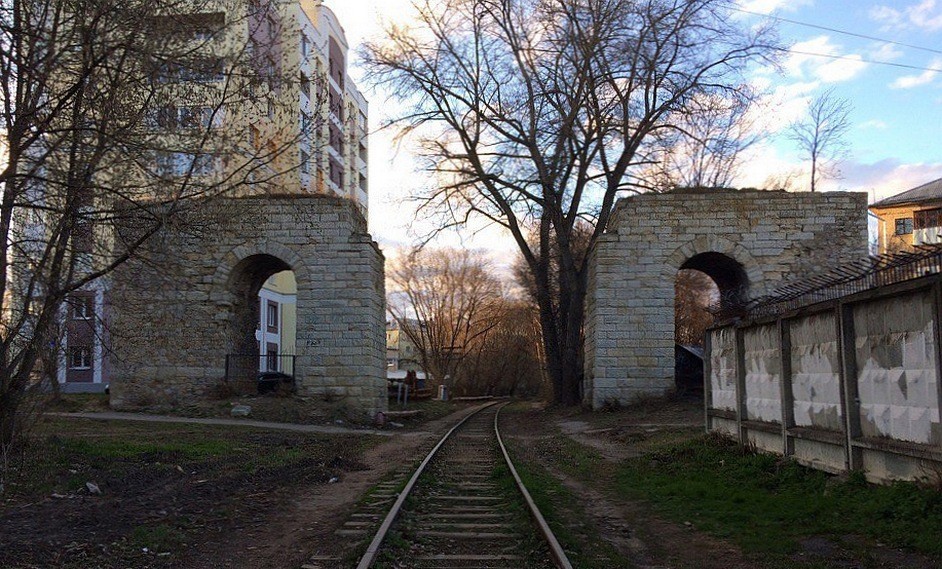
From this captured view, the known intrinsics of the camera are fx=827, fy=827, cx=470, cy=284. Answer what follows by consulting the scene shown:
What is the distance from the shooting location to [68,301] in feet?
37.2

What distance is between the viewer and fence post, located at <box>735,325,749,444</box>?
39.7 feet

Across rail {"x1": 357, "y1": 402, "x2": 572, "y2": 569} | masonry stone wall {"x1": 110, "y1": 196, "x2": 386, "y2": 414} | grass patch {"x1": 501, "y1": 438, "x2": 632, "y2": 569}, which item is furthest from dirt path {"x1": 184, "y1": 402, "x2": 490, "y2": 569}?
masonry stone wall {"x1": 110, "y1": 196, "x2": 386, "y2": 414}

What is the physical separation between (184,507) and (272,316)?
39.4 meters

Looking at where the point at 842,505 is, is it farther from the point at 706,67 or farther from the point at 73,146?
the point at 706,67

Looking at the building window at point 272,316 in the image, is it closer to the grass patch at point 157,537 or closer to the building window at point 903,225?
the grass patch at point 157,537

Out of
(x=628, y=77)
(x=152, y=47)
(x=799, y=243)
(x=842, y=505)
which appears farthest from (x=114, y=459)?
(x=628, y=77)

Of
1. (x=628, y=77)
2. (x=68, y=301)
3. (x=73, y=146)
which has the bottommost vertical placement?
(x=68, y=301)

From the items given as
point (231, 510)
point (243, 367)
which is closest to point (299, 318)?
point (243, 367)

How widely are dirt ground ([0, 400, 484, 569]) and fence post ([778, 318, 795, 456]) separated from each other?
5.34 m

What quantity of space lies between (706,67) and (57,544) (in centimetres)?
2675

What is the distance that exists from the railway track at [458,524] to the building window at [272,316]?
116ft

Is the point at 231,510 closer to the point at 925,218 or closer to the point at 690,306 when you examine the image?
the point at 690,306

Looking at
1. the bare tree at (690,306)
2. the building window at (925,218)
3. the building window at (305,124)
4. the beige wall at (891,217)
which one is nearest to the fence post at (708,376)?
the building window at (305,124)

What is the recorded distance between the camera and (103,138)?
31.0ft
